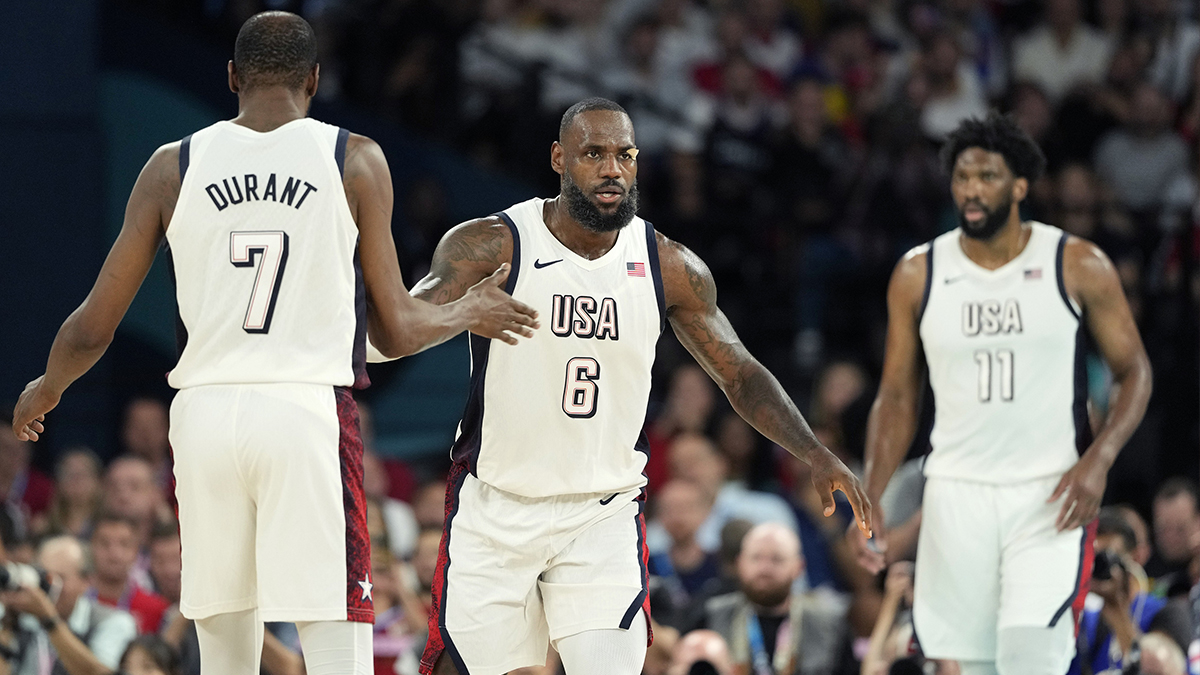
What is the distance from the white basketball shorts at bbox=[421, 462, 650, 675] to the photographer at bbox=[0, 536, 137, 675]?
2.86 meters

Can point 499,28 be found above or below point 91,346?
above

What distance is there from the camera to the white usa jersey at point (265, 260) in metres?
4.70

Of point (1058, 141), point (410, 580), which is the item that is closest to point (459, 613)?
point (410, 580)

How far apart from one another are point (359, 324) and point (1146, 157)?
30.5ft

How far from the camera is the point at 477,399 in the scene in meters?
5.55

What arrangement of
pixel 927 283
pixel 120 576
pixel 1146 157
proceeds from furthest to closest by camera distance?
pixel 1146 157
pixel 120 576
pixel 927 283

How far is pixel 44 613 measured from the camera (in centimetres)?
747

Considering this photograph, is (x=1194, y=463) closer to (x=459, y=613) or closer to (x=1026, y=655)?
(x=1026, y=655)

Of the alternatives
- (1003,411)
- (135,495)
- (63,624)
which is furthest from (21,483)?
(1003,411)

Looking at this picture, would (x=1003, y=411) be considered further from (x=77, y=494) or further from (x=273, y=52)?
(x=77, y=494)

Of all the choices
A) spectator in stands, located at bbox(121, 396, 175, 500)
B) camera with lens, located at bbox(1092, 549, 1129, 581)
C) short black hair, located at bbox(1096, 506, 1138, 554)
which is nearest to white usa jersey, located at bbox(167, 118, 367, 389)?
camera with lens, located at bbox(1092, 549, 1129, 581)

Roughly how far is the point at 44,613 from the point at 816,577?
15.8 feet

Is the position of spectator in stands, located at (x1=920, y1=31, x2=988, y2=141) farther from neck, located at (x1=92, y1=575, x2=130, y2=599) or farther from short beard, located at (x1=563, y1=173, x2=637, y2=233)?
short beard, located at (x1=563, y1=173, x2=637, y2=233)

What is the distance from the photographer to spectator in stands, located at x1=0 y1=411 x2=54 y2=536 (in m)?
9.85
